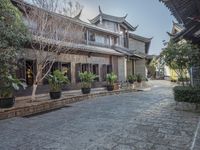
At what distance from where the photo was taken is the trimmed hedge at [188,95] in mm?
8295

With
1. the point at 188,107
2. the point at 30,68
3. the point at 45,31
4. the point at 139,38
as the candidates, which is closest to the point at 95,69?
the point at 30,68

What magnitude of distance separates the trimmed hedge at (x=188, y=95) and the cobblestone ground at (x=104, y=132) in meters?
0.70

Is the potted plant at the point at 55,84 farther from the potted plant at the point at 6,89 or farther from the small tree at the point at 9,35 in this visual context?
the potted plant at the point at 6,89

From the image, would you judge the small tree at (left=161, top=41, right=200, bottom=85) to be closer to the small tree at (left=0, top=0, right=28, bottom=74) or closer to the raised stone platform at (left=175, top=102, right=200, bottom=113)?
the raised stone platform at (left=175, top=102, right=200, bottom=113)

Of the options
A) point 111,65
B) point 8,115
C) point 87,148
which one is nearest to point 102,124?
point 87,148

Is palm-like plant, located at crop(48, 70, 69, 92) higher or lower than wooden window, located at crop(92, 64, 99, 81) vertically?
lower

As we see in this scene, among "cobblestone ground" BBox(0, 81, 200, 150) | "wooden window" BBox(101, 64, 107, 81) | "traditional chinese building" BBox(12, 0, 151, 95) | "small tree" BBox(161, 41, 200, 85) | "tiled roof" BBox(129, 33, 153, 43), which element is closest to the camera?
"cobblestone ground" BBox(0, 81, 200, 150)

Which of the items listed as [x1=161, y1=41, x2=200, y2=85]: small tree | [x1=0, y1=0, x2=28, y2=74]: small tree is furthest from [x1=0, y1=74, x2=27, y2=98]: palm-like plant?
[x1=161, y1=41, x2=200, y2=85]: small tree

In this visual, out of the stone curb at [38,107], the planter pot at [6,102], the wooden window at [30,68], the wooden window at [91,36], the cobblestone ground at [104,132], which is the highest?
the wooden window at [91,36]

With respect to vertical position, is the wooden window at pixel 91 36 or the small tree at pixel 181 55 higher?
the wooden window at pixel 91 36

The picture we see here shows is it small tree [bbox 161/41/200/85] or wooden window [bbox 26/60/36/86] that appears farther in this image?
wooden window [bbox 26/60/36/86]

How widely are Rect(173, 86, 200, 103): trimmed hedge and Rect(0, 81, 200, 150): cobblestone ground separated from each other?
700 mm

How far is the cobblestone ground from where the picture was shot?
4828mm

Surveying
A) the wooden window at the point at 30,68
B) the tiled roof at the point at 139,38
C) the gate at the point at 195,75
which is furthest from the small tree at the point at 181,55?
the tiled roof at the point at 139,38
